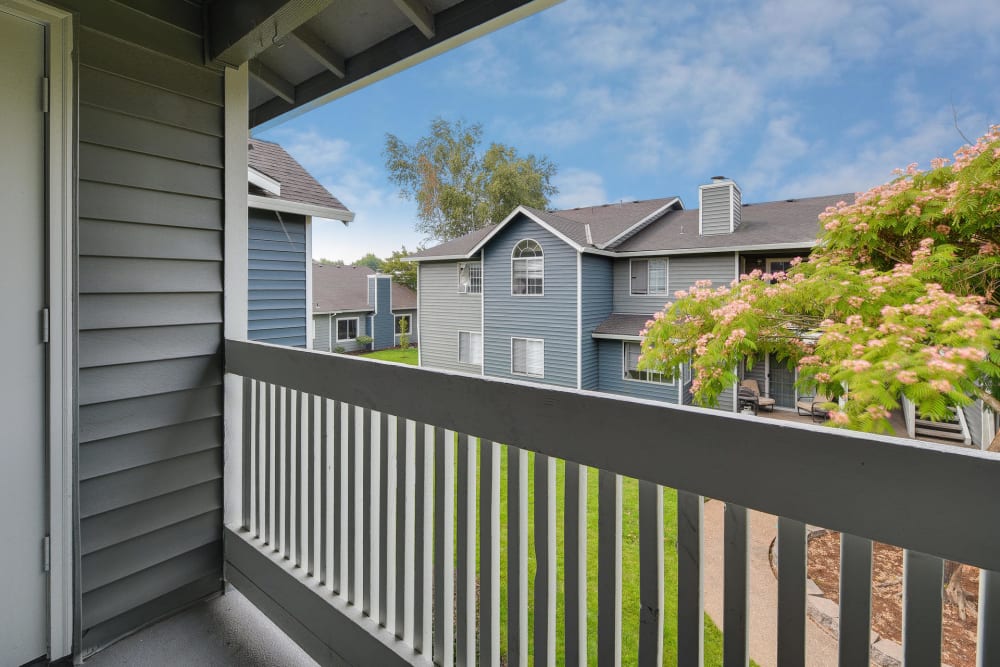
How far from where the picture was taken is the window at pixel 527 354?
14.8 feet

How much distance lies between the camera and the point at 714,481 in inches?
28.1

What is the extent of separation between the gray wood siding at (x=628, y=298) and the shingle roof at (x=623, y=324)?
2.1 inches

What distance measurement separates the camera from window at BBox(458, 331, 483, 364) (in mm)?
4832

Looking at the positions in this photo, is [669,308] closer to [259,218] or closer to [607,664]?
[607,664]

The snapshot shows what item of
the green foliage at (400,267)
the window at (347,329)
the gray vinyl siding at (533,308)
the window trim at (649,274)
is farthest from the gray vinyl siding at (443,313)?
the window trim at (649,274)

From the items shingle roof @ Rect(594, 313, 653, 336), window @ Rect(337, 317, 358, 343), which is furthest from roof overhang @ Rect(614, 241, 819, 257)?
window @ Rect(337, 317, 358, 343)

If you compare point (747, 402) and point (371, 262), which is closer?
point (747, 402)

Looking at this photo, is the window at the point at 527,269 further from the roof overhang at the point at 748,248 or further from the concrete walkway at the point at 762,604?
the concrete walkway at the point at 762,604

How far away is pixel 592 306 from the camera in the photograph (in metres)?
3.99

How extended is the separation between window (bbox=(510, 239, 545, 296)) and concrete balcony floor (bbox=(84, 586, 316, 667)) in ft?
13.0

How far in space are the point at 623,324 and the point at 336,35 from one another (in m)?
2.51

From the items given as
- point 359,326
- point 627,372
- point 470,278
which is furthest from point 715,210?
point 359,326

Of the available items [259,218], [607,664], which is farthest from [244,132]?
[259,218]

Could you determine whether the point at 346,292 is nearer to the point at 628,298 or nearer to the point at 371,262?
the point at 371,262
